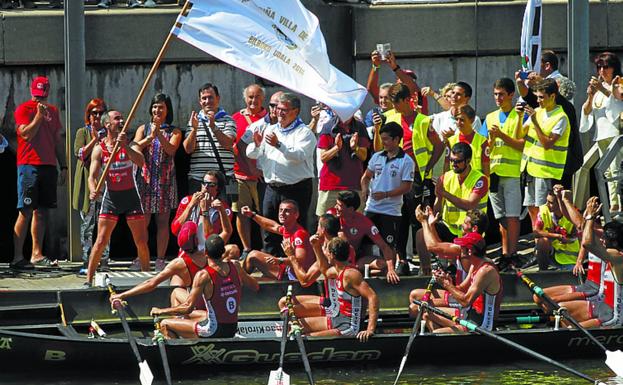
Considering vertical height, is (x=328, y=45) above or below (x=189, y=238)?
above

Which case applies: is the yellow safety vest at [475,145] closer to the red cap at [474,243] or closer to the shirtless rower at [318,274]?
the shirtless rower at [318,274]

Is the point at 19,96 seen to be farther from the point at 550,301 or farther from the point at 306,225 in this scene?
the point at 550,301

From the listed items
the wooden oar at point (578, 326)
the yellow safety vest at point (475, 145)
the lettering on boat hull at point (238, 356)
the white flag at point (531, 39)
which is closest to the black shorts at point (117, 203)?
the lettering on boat hull at point (238, 356)

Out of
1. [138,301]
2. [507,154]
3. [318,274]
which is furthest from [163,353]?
[507,154]

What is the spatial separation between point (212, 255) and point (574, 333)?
11.3 ft

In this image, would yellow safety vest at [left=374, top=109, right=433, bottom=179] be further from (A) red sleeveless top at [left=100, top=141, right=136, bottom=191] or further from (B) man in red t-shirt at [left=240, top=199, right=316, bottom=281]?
(A) red sleeveless top at [left=100, top=141, right=136, bottom=191]

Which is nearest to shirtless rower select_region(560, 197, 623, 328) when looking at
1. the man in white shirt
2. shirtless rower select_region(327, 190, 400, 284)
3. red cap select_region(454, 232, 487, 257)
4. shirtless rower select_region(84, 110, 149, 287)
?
red cap select_region(454, 232, 487, 257)

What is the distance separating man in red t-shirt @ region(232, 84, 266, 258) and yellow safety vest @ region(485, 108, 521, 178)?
255 centimetres

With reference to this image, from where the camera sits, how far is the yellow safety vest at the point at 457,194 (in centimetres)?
1645

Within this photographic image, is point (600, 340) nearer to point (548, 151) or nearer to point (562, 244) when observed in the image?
point (562, 244)

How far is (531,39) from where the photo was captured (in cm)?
1750

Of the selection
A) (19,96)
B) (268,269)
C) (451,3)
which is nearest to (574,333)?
(268,269)

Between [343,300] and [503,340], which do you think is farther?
[343,300]

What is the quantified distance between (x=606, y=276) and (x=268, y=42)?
391cm
